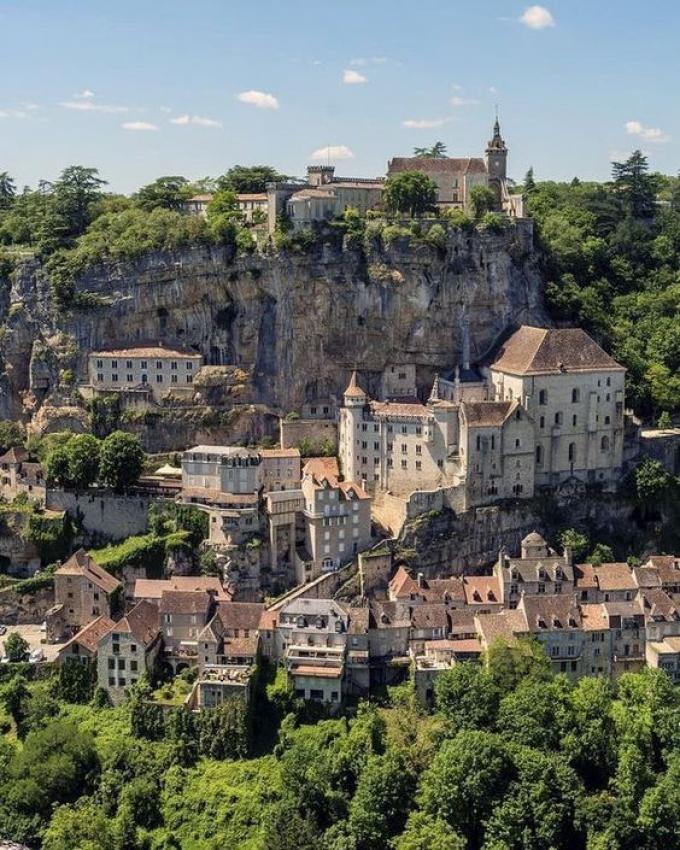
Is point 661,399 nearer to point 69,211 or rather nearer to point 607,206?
point 607,206

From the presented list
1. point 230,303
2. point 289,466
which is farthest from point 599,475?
point 230,303

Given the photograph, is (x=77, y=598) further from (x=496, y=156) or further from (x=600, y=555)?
(x=496, y=156)

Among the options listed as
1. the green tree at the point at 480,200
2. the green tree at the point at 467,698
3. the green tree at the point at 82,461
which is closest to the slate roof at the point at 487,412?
the green tree at the point at 467,698

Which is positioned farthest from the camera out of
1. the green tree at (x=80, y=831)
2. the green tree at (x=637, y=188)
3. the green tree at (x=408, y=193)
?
the green tree at (x=637, y=188)

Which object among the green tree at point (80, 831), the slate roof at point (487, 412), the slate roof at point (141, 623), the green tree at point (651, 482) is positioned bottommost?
the green tree at point (80, 831)

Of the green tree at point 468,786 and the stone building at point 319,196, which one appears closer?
the green tree at point 468,786

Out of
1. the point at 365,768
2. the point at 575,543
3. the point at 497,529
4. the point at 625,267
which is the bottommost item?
the point at 365,768

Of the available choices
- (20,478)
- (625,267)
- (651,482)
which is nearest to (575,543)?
(651,482)

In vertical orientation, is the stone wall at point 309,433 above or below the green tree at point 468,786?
above

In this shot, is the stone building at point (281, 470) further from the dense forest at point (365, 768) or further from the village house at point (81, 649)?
the village house at point (81, 649)
